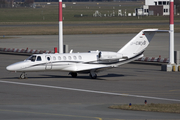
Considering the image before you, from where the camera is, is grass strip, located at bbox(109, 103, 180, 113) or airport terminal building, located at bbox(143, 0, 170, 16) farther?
airport terminal building, located at bbox(143, 0, 170, 16)

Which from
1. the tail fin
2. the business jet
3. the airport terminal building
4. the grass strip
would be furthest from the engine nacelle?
the airport terminal building

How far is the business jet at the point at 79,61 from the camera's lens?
30.8 meters

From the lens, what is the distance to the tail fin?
1308 inches

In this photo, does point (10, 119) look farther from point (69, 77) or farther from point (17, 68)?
point (69, 77)

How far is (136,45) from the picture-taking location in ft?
110

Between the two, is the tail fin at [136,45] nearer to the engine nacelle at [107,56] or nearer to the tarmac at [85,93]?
the engine nacelle at [107,56]

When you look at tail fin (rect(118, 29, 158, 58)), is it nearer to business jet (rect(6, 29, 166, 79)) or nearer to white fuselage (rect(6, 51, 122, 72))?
business jet (rect(6, 29, 166, 79))

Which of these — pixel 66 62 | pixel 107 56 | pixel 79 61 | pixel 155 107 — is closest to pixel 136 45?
pixel 107 56

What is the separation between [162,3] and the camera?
15288 centimetres

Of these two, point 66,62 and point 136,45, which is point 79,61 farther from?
point 136,45

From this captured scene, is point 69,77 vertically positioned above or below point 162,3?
below

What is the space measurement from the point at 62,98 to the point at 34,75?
1185 centimetres

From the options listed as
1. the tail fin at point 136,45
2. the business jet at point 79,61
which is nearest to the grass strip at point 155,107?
the business jet at point 79,61

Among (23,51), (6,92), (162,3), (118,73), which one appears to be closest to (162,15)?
(162,3)
